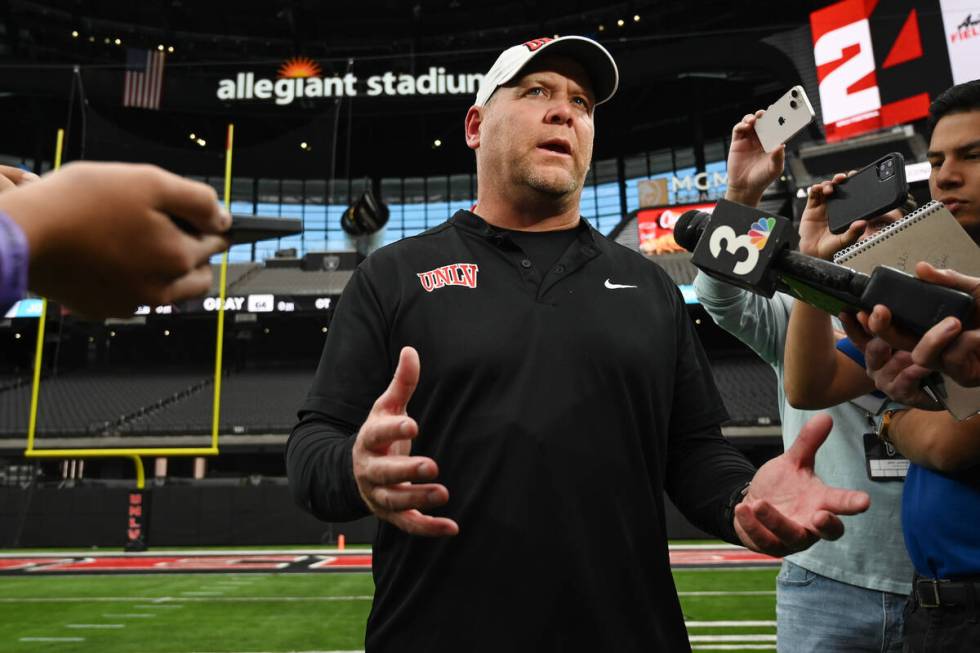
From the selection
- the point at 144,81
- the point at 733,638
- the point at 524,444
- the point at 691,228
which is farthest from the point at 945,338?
the point at 144,81

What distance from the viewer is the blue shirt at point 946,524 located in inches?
60.6

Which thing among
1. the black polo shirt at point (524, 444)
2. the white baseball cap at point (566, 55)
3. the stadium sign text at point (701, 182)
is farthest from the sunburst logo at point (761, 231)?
the stadium sign text at point (701, 182)

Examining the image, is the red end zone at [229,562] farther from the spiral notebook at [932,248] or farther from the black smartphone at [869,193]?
the spiral notebook at [932,248]

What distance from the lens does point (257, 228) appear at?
1042mm

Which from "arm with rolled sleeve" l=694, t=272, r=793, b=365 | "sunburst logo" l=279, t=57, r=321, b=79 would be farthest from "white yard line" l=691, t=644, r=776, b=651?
"sunburst logo" l=279, t=57, r=321, b=79

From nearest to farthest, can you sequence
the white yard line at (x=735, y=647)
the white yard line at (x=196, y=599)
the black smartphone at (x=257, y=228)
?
the black smartphone at (x=257, y=228) → the white yard line at (x=735, y=647) → the white yard line at (x=196, y=599)

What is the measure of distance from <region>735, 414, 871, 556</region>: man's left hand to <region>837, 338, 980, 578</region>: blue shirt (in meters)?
0.52

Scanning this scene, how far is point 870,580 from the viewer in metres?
2.06

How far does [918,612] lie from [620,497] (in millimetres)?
754

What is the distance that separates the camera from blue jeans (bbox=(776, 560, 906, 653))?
203cm

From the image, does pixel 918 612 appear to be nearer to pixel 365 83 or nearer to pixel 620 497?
pixel 620 497

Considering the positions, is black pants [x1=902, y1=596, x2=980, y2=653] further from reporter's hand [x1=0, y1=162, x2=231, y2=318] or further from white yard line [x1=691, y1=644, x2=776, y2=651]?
white yard line [x1=691, y1=644, x2=776, y2=651]

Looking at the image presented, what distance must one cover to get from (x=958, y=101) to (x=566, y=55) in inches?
41.0

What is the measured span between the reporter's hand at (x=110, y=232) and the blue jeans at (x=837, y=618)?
2.02 m
